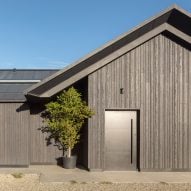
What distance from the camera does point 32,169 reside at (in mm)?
14797

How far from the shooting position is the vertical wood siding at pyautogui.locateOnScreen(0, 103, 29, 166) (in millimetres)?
15406

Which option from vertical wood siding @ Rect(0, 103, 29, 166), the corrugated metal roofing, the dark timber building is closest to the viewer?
the dark timber building

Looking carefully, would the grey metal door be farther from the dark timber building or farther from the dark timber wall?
the dark timber wall

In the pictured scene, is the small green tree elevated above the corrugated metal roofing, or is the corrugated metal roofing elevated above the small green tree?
the corrugated metal roofing

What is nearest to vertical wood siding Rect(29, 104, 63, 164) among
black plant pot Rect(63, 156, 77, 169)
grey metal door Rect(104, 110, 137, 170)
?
black plant pot Rect(63, 156, 77, 169)

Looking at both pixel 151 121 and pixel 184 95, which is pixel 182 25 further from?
pixel 151 121

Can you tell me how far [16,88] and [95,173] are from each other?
5.58 m

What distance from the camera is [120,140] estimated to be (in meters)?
14.6

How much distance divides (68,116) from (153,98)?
10.7ft

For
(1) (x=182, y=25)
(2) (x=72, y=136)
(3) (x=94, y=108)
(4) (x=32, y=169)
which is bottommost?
(4) (x=32, y=169)

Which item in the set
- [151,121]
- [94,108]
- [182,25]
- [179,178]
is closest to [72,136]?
[94,108]

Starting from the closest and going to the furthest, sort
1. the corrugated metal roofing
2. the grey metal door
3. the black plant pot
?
the grey metal door < the black plant pot < the corrugated metal roofing

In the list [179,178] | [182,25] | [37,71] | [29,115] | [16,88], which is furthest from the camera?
[37,71]

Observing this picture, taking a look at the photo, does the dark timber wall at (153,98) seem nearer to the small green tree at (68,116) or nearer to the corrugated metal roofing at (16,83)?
the small green tree at (68,116)
